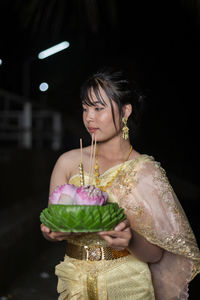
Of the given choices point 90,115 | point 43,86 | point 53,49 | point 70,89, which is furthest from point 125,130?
point 70,89

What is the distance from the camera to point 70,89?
12.6 metres

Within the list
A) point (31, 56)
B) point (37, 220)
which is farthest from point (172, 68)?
point (37, 220)

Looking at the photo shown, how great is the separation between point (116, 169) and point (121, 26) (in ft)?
21.3

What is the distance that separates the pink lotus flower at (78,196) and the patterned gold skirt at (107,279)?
1.55 ft

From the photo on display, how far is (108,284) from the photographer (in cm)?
179

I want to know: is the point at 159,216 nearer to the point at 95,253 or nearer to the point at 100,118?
the point at 95,253

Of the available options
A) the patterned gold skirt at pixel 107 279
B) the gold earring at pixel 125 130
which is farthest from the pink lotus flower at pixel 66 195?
the gold earring at pixel 125 130

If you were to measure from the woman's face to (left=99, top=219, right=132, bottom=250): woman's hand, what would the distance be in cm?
54

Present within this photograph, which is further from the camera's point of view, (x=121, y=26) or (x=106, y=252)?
(x=121, y=26)

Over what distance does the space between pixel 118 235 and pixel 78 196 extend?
0.20m

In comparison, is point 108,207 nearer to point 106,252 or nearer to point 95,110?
point 106,252

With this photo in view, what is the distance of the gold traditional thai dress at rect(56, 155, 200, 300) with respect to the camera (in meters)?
1.79

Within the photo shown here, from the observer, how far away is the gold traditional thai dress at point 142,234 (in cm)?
179

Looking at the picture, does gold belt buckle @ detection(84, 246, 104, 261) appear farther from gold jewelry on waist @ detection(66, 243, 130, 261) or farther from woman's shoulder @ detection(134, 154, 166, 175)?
woman's shoulder @ detection(134, 154, 166, 175)
